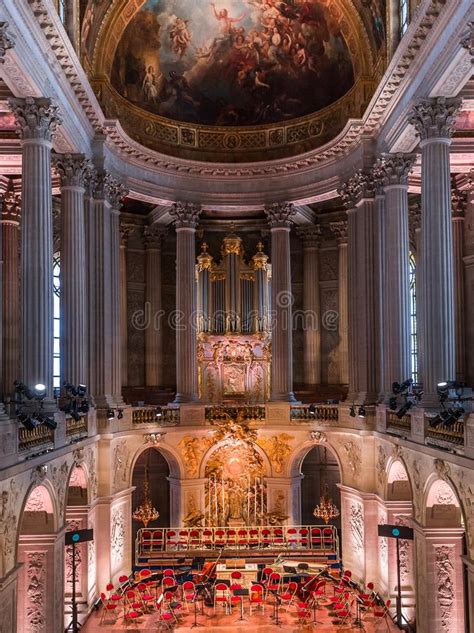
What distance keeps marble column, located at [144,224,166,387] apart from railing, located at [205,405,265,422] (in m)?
6.56

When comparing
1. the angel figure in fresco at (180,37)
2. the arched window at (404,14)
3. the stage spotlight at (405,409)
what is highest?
the angel figure in fresco at (180,37)

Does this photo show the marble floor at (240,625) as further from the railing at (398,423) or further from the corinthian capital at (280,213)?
the corinthian capital at (280,213)

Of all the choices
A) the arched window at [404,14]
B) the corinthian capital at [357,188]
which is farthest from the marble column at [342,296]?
the arched window at [404,14]

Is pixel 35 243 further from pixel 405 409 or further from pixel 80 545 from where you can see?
pixel 405 409

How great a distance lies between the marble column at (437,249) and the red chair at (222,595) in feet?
30.6

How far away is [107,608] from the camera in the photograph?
85.6 ft

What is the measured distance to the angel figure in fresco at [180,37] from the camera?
1342 inches

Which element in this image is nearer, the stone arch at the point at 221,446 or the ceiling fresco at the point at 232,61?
the ceiling fresco at the point at 232,61

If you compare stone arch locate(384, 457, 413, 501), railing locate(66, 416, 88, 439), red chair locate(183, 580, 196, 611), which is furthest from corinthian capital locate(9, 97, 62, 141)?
stone arch locate(384, 457, 413, 501)

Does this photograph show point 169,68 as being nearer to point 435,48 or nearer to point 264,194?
point 264,194

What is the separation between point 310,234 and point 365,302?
11.2m

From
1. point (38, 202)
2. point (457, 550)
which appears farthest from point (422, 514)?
point (38, 202)

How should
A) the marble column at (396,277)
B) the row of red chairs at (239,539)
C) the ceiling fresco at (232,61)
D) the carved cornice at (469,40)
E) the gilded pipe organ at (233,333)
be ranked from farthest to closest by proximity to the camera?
the gilded pipe organ at (233,333), the ceiling fresco at (232,61), the row of red chairs at (239,539), the marble column at (396,277), the carved cornice at (469,40)

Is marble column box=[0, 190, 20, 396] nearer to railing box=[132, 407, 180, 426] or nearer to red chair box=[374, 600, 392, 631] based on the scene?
railing box=[132, 407, 180, 426]
